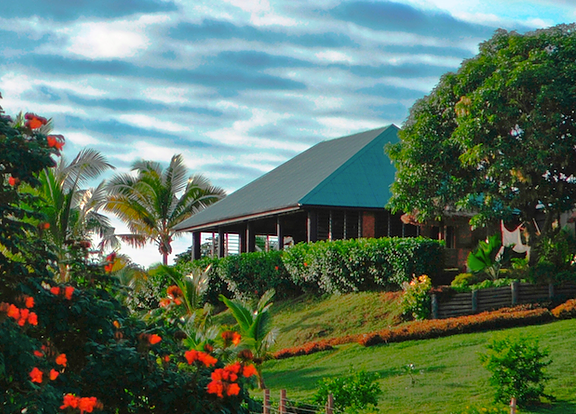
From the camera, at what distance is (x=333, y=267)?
24.4 metres

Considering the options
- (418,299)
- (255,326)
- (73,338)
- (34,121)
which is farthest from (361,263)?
(34,121)

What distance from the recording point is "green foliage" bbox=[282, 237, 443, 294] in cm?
2209

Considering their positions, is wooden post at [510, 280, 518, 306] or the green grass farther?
wooden post at [510, 280, 518, 306]

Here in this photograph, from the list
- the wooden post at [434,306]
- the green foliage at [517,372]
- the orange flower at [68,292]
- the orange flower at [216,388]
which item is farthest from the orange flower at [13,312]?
the wooden post at [434,306]

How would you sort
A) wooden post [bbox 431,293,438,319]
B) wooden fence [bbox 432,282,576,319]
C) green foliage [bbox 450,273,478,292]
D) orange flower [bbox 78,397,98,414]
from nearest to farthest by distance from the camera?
1. orange flower [bbox 78,397,98,414]
2. wooden post [bbox 431,293,438,319]
3. wooden fence [bbox 432,282,576,319]
4. green foliage [bbox 450,273,478,292]

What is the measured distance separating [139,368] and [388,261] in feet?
54.1

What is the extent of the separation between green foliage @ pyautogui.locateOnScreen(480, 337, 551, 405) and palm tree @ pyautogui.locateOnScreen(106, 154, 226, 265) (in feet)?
91.8

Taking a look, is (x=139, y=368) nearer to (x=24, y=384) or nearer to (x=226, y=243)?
(x=24, y=384)

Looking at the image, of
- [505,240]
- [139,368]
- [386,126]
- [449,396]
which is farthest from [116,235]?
[139,368]

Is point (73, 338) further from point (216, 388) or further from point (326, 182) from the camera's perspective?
point (326, 182)

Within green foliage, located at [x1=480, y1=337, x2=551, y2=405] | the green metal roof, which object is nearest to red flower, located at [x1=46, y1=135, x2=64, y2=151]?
green foliage, located at [x1=480, y1=337, x2=551, y2=405]

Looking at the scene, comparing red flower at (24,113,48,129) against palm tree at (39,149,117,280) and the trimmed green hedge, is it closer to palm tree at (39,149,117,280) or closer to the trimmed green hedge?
palm tree at (39,149,117,280)

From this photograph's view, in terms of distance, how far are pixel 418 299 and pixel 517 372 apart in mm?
8169

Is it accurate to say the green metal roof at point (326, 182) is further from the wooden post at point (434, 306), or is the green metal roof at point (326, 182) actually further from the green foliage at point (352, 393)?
the green foliage at point (352, 393)
